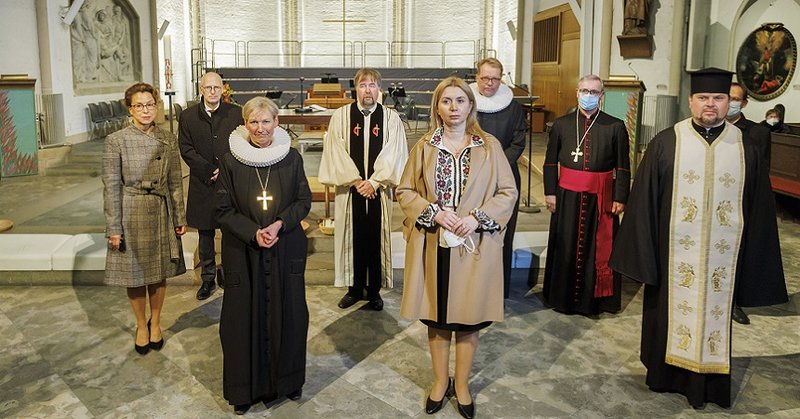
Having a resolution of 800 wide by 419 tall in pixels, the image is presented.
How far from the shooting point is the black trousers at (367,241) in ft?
15.8

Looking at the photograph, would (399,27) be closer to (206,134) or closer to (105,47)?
(105,47)

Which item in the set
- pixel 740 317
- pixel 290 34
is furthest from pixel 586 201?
pixel 290 34

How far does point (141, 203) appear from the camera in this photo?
397 cm

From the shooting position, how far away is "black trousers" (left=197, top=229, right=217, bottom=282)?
16.5 ft

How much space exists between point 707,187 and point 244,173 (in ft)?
7.30

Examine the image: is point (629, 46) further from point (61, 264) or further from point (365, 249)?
point (61, 264)

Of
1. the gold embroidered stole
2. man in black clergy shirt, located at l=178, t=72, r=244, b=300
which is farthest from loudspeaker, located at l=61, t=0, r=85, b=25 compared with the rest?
the gold embroidered stole

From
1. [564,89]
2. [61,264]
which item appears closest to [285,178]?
[61,264]

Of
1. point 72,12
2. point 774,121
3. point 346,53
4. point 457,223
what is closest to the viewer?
point 457,223

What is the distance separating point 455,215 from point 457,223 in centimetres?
8

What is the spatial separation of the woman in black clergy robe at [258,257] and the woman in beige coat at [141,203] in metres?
0.83

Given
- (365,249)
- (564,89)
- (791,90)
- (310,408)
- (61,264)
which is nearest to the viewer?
(310,408)

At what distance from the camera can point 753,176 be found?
342 cm

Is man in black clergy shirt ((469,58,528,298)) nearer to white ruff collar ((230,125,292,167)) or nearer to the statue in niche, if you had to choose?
white ruff collar ((230,125,292,167))
